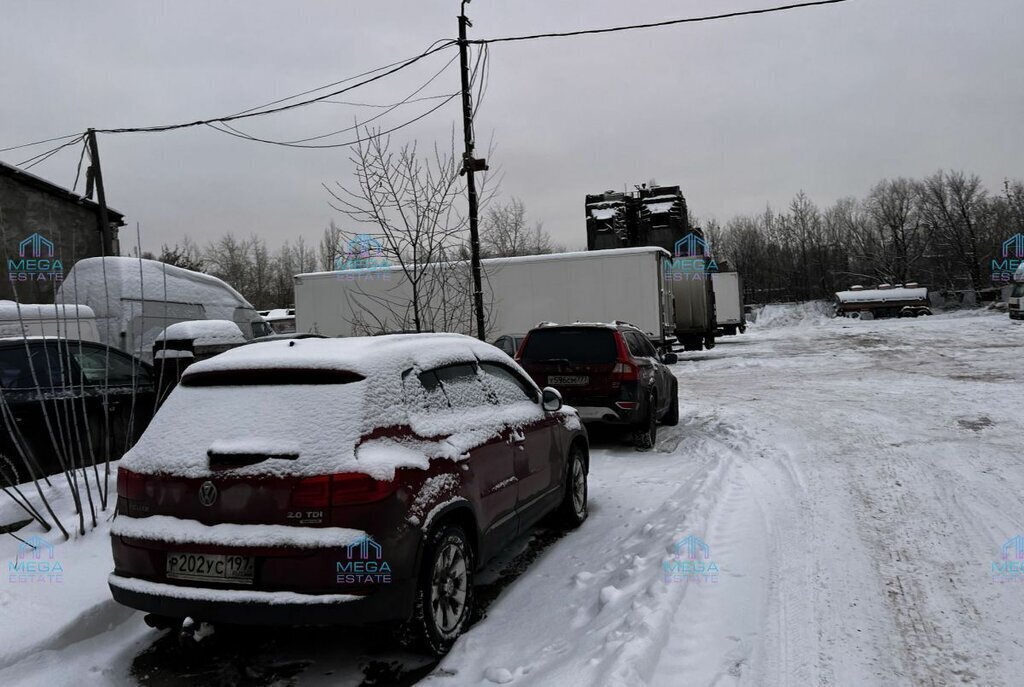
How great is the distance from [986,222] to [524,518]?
238 ft

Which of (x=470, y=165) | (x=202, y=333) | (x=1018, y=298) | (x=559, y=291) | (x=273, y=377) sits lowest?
(x=1018, y=298)

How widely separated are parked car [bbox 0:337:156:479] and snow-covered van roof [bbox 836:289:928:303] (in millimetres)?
51590

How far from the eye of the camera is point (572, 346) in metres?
9.06

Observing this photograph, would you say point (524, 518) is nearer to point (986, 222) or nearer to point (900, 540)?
point (900, 540)

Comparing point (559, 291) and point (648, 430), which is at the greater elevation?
point (559, 291)

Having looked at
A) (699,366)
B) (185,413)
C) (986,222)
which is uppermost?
(986,222)

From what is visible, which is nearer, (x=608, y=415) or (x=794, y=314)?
(x=608, y=415)

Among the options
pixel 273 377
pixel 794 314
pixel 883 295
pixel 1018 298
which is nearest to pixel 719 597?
pixel 273 377

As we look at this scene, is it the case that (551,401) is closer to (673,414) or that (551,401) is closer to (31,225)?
(673,414)

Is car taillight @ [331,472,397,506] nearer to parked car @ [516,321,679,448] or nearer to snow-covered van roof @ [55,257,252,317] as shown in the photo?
parked car @ [516,321,679,448]

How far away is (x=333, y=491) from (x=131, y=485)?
1.20m

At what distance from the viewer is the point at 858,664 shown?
3.38 m

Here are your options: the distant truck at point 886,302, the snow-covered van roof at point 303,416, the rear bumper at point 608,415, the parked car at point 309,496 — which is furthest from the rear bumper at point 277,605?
the distant truck at point 886,302

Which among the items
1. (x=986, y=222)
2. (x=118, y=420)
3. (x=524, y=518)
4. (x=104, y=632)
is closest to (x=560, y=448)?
(x=524, y=518)
